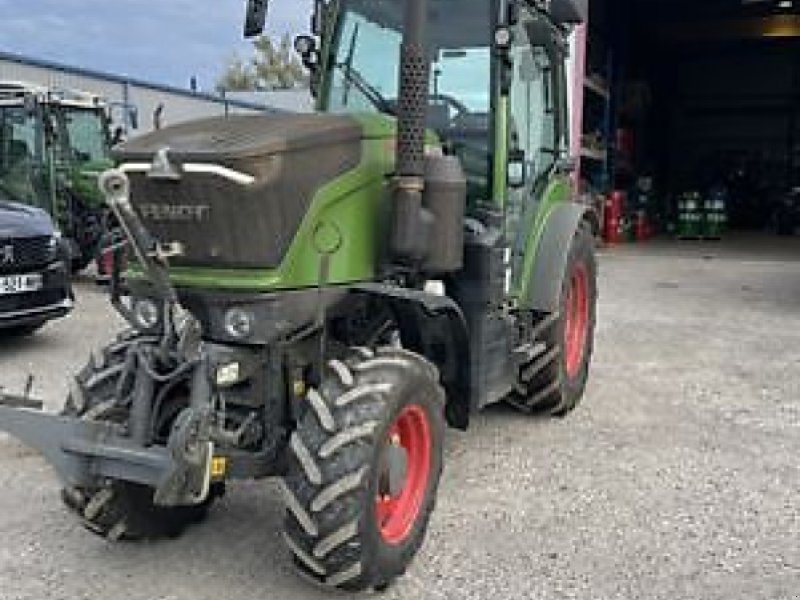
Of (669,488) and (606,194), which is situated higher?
(606,194)

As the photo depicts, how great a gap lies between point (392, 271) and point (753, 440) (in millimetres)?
2625

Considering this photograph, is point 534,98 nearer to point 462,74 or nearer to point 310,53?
point 462,74

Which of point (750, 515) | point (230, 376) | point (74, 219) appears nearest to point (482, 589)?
point (230, 376)

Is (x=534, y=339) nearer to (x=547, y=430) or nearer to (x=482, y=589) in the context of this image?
(x=547, y=430)

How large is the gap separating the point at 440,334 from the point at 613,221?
15.6 m

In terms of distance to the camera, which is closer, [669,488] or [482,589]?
[482,589]

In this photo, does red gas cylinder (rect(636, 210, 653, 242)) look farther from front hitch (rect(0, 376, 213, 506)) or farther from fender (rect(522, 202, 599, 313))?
front hitch (rect(0, 376, 213, 506))

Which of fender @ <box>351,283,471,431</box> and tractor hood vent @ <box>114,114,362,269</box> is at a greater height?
tractor hood vent @ <box>114,114,362,269</box>

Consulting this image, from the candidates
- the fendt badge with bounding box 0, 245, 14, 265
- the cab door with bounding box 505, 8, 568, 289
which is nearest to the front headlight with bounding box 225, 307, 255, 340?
the cab door with bounding box 505, 8, 568, 289

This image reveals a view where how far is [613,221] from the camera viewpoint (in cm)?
1927

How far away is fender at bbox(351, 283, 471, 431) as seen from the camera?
392cm

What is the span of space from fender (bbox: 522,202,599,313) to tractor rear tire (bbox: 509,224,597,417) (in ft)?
0.33

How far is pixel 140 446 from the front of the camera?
335cm

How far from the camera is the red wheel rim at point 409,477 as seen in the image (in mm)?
3645
